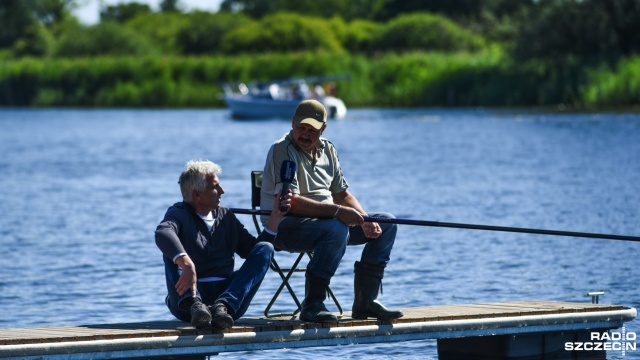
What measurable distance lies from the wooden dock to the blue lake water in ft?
2.49

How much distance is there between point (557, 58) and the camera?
2087 inches

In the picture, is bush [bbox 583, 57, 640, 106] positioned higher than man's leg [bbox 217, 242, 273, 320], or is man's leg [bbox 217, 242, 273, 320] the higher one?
man's leg [bbox 217, 242, 273, 320]

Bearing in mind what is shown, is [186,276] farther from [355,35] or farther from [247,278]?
[355,35]

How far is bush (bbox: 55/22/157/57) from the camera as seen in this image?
76.5 meters

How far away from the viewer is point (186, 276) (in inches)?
306

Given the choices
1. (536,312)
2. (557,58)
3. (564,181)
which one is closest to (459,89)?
(557,58)

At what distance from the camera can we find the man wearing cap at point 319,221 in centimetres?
822

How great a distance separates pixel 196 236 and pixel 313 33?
6710 cm

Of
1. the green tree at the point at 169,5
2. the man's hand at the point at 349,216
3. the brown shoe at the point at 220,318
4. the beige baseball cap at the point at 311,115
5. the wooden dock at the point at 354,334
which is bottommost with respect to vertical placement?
the green tree at the point at 169,5

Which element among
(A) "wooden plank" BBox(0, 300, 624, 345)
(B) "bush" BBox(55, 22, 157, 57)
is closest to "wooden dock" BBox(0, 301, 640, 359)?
(A) "wooden plank" BBox(0, 300, 624, 345)

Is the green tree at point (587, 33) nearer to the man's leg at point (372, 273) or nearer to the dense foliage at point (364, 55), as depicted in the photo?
the dense foliage at point (364, 55)

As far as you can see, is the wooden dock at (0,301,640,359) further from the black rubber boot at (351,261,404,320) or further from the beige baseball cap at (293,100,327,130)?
the beige baseball cap at (293,100,327,130)

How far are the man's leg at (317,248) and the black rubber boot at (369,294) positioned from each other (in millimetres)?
241

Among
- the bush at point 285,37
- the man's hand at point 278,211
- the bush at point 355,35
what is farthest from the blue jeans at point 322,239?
the bush at point 355,35
